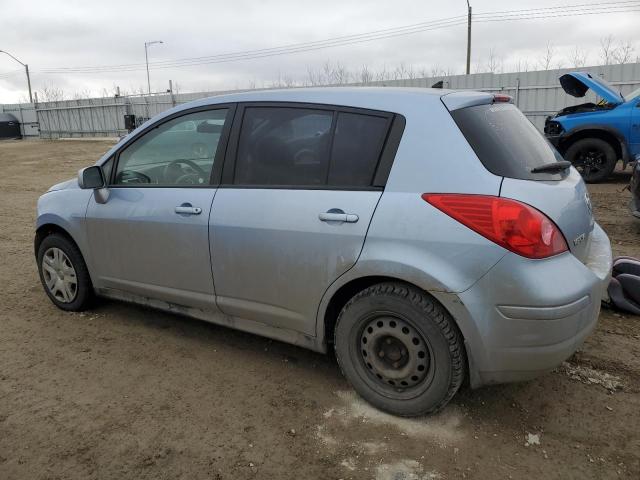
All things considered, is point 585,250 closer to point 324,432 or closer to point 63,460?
point 324,432

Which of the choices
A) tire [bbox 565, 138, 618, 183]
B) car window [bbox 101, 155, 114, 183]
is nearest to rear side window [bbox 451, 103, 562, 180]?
car window [bbox 101, 155, 114, 183]

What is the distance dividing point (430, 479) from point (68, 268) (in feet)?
10.7

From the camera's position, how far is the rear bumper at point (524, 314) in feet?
7.88

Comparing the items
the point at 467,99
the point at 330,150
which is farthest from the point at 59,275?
the point at 467,99

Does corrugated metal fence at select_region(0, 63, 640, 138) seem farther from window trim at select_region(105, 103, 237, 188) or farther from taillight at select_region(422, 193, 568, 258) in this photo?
taillight at select_region(422, 193, 568, 258)

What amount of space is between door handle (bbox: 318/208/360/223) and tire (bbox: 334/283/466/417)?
1.21 feet

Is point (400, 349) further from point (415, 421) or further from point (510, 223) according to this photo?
point (510, 223)

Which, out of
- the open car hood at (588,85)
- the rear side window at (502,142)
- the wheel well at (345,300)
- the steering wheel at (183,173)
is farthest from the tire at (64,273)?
the open car hood at (588,85)

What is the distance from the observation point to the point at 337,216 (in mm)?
2799

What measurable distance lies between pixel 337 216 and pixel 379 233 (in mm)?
256

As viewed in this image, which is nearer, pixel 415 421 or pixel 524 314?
pixel 524 314

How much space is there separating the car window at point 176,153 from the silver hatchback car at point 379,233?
13 millimetres

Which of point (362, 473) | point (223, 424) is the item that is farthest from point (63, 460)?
point (362, 473)

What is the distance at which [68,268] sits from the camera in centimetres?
432
